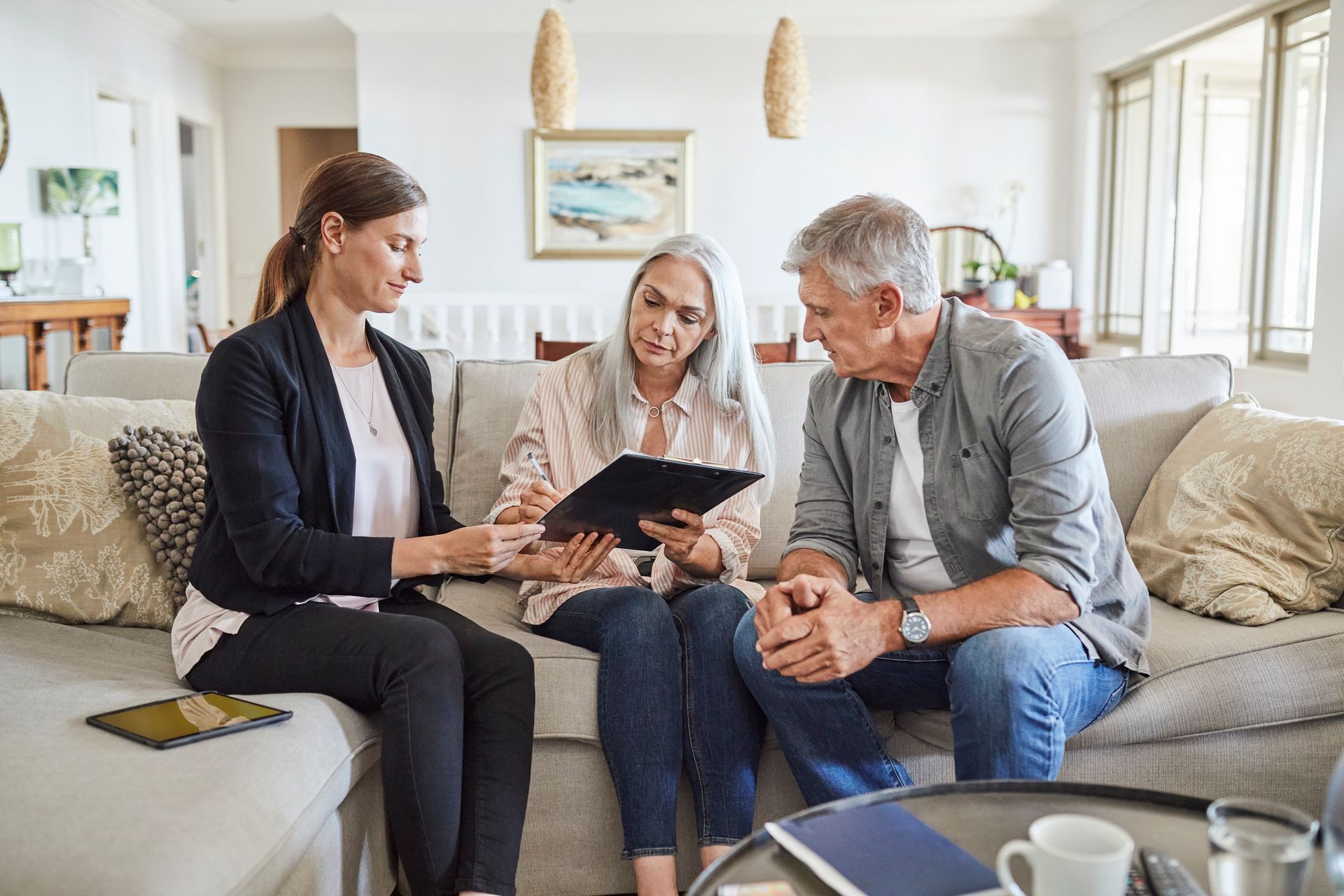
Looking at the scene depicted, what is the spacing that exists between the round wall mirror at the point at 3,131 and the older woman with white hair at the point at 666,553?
14.3ft

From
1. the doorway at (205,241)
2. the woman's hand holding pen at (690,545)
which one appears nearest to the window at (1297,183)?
the woman's hand holding pen at (690,545)

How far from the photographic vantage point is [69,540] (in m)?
1.82

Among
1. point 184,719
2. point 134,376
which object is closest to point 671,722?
point 184,719

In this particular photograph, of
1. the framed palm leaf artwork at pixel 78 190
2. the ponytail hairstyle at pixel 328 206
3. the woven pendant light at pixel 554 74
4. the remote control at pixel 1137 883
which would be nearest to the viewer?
the remote control at pixel 1137 883

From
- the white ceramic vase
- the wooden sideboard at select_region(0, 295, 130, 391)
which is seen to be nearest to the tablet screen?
the wooden sideboard at select_region(0, 295, 130, 391)

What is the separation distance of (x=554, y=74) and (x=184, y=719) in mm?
3459

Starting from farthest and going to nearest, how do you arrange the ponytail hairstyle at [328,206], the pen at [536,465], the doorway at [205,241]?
the doorway at [205,241], the pen at [536,465], the ponytail hairstyle at [328,206]

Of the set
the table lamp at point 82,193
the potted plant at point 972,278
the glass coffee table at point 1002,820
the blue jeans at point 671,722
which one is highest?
the table lamp at point 82,193

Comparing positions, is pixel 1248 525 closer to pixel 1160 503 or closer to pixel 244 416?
pixel 1160 503

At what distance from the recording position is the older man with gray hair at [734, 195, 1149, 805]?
1.44 m

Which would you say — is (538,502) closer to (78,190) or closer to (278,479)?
(278,479)

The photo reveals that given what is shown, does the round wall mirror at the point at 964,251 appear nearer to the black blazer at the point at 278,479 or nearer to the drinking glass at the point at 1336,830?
the black blazer at the point at 278,479

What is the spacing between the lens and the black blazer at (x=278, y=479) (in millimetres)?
1521

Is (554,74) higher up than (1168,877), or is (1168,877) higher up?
(554,74)
